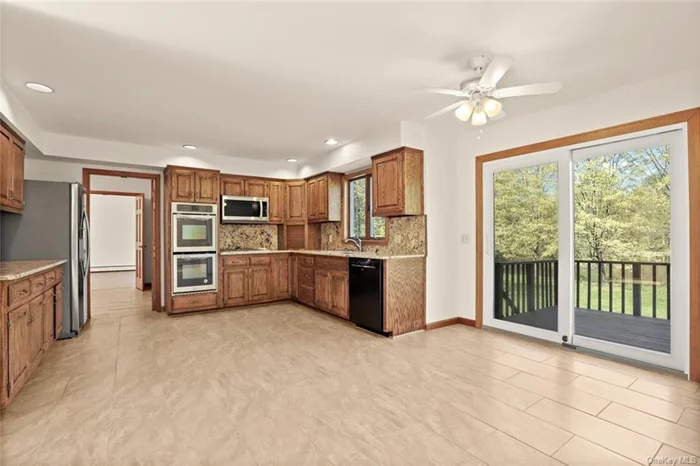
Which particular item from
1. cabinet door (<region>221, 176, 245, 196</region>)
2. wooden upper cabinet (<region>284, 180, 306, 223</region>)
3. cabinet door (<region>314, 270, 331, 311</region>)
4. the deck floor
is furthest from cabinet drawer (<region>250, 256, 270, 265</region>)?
the deck floor

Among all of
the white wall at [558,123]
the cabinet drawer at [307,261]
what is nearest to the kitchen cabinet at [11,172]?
the cabinet drawer at [307,261]

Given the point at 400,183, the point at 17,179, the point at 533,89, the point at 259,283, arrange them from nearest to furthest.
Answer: the point at 533,89
the point at 17,179
the point at 400,183
the point at 259,283

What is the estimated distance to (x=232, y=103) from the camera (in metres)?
3.47

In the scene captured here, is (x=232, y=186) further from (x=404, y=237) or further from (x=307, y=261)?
(x=404, y=237)

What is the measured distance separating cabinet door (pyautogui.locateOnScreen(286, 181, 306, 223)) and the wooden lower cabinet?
136 inches

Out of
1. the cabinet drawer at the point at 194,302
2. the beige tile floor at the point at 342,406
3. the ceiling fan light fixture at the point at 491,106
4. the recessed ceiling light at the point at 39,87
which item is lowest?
the beige tile floor at the point at 342,406

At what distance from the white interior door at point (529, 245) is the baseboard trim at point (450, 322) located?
0.73ft

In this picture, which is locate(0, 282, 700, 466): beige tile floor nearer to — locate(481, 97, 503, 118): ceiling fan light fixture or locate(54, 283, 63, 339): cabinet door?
locate(54, 283, 63, 339): cabinet door

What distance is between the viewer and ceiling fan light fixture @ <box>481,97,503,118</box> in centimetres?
255

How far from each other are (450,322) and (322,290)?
71.6 inches

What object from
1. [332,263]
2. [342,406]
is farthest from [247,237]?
[342,406]

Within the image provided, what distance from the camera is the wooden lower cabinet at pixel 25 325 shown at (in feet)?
7.58

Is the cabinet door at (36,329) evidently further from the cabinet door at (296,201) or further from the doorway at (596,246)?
the doorway at (596,246)

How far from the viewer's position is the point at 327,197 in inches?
223
